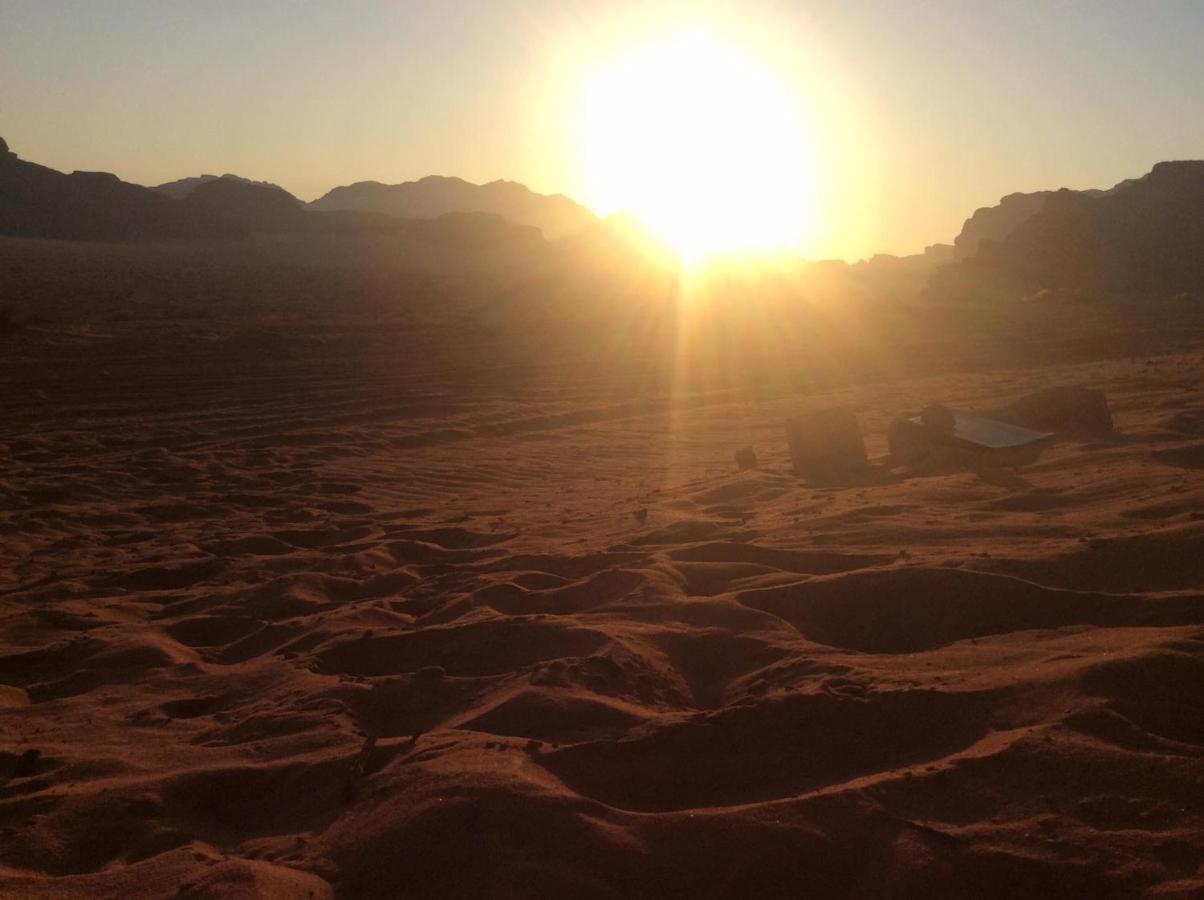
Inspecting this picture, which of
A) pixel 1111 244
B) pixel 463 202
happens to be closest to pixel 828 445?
pixel 1111 244

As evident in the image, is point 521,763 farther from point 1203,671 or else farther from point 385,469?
point 385,469

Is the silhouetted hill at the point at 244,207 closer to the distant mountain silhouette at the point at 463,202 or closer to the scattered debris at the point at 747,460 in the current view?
the distant mountain silhouette at the point at 463,202

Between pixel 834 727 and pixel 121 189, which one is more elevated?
pixel 121 189

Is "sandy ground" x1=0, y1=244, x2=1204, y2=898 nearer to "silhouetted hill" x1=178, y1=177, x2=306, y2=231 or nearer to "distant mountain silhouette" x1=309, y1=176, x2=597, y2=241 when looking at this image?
"silhouetted hill" x1=178, y1=177, x2=306, y2=231

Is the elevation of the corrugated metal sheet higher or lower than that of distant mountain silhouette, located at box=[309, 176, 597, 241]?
lower

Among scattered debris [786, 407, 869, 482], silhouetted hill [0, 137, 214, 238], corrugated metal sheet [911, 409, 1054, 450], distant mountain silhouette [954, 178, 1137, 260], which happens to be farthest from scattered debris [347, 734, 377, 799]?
distant mountain silhouette [954, 178, 1137, 260]

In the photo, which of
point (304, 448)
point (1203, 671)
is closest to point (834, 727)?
point (1203, 671)

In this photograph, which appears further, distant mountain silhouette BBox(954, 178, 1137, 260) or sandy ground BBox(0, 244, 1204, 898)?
distant mountain silhouette BBox(954, 178, 1137, 260)

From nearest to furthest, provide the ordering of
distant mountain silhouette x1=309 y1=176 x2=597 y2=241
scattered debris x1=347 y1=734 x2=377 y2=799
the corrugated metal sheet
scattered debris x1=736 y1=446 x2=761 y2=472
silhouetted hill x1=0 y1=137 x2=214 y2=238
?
scattered debris x1=347 y1=734 x2=377 y2=799 → the corrugated metal sheet → scattered debris x1=736 y1=446 x2=761 y2=472 → silhouetted hill x1=0 y1=137 x2=214 y2=238 → distant mountain silhouette x1=309 y1=176 x2=597 y2=241

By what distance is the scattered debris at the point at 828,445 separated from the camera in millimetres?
7980

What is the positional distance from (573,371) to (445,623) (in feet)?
41.9

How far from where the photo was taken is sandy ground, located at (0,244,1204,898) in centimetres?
254

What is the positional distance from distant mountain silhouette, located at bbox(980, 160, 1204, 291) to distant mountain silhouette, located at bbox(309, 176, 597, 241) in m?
52.1

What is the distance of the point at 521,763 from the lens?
3.01m
